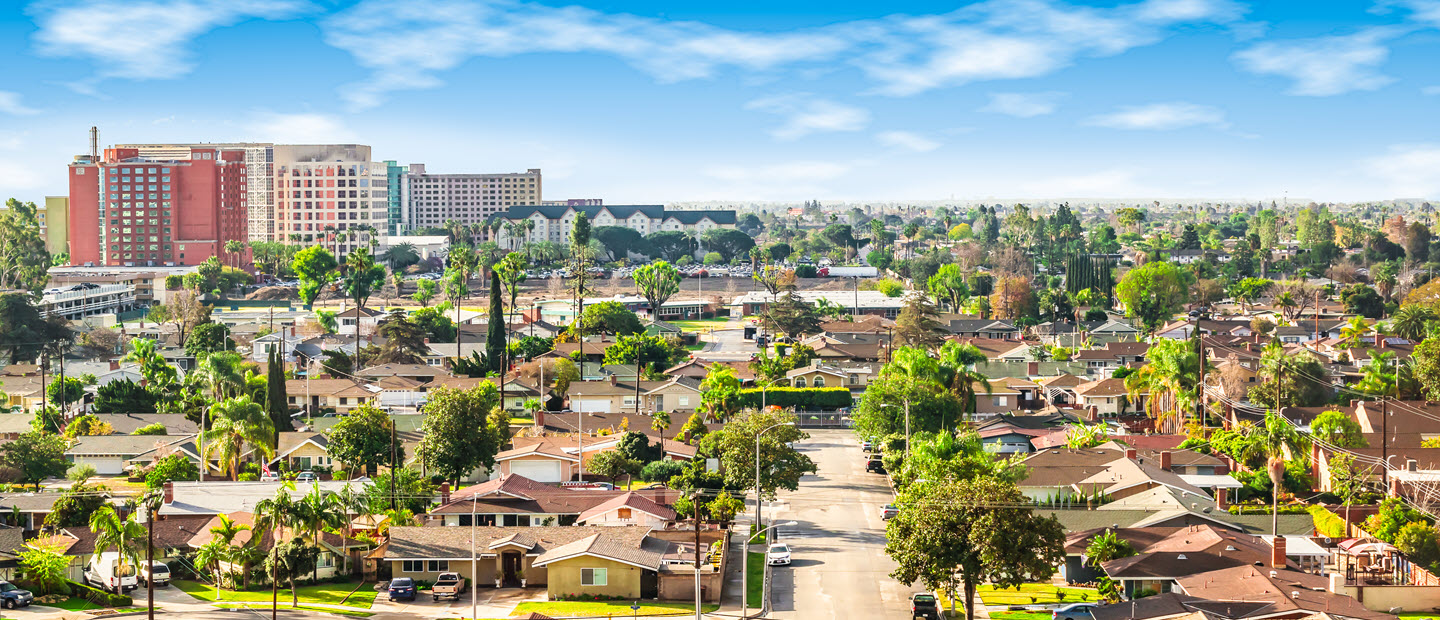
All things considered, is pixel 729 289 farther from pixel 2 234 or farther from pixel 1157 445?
pixel 1157 445

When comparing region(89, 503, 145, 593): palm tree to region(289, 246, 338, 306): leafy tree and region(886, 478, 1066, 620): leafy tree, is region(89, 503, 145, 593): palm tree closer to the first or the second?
region(886, 478, 1066, 620): leafy tree

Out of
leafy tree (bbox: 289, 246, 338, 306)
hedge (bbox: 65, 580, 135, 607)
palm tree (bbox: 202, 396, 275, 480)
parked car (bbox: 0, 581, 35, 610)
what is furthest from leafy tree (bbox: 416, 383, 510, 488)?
leafy tree (bbox: 289, 246, 338, 306)

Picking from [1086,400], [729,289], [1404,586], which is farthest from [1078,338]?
[1404,586]

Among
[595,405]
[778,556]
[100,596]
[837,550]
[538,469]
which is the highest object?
[595,405]

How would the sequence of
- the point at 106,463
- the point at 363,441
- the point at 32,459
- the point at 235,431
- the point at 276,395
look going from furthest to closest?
the point at 276,395 < the point at 106,463 < the point at 32,459 < the point at 363,441 < the point at 235,431

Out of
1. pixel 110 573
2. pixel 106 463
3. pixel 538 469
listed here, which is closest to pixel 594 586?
pixel 110 573

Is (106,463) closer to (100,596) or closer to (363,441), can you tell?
(363,441)
